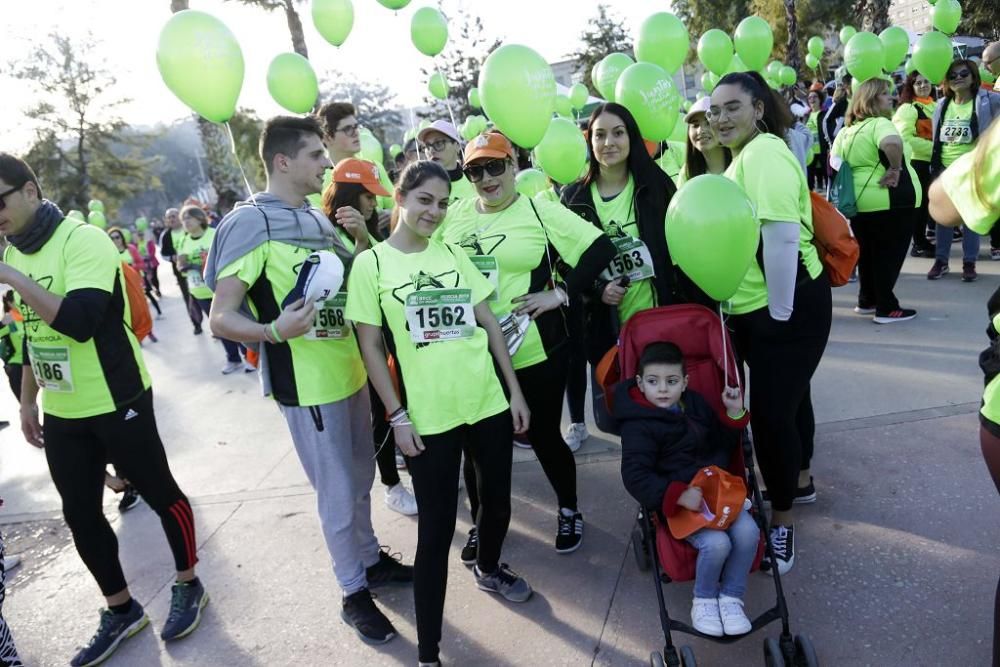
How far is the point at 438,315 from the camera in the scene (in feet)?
7.47

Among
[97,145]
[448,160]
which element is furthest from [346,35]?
[97,145]

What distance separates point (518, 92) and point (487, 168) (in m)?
0.59

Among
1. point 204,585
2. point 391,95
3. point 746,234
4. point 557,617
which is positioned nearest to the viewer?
point 746,234

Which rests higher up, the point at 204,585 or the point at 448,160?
the point at 448,160

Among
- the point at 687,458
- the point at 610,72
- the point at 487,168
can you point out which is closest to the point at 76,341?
the point at 487,168

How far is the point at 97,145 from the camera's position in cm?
2919

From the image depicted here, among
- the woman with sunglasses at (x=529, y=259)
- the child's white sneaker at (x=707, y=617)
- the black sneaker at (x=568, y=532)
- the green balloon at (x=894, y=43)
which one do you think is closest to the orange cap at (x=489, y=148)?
the woman with sunglasses at (x=529, y=259)

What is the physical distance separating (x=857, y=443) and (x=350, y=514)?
106 inches

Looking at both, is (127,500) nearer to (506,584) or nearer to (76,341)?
(76,341)

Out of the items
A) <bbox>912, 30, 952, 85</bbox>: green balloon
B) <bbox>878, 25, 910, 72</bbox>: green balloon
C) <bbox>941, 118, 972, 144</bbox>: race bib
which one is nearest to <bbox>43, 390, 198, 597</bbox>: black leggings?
<bbox>941, 118, 972, 144</bbox>: race bib

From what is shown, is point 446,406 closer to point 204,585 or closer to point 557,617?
point 557,617

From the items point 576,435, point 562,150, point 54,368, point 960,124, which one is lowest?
point 576,435

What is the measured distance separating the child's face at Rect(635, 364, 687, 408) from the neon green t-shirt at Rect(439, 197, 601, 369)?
1.71 ft

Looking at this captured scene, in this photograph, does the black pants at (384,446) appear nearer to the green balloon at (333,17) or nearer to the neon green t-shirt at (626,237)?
the neon green t-shirt at (626,237)
